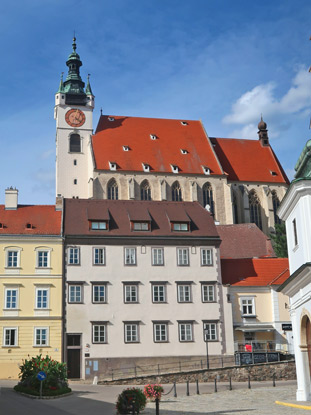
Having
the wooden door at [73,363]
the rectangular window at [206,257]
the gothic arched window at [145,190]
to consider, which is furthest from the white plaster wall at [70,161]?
the wooden door at [73,363]

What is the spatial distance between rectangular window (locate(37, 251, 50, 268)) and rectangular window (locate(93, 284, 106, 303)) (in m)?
3.64

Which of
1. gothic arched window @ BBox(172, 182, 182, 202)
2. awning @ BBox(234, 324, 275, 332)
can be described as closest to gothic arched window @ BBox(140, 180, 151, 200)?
gothic arched window @ BBox(172, 182, 182, 202)

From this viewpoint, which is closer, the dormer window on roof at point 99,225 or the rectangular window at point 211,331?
the rectangular window at point 211,331

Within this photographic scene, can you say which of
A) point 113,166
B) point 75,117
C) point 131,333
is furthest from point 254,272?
point 75,117

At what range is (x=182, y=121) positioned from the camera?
289 feet

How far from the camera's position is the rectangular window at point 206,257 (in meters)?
44.3

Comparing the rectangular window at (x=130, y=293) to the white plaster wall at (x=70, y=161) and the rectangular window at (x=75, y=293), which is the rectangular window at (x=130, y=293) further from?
the white plaster wall at (x=70, y=161)

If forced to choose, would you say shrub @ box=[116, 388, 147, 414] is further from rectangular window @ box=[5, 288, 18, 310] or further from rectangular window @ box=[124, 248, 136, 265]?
rectangular window @ box=[124, 248, 136, 265]

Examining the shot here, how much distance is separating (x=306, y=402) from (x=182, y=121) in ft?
228

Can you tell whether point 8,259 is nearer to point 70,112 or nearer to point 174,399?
point 174,399

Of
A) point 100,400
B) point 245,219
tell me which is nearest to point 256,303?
point 100,400

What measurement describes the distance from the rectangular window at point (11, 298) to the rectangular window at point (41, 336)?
7.33 feet

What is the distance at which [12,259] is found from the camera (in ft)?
138

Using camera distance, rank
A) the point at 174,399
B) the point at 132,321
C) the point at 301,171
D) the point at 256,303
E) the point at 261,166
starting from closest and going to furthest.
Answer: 1. the point at 301,171
2. the point at 174,399
3. the point at 132,321
4. the point at 256,303
5. the point at 261,166
